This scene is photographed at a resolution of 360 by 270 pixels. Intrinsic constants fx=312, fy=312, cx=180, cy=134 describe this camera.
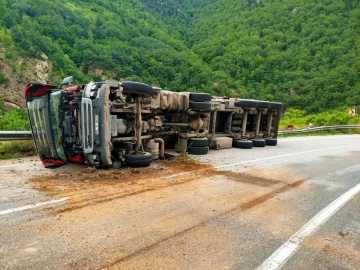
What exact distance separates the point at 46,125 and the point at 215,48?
56.1 metres

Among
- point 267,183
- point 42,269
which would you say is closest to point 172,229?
point 42,269

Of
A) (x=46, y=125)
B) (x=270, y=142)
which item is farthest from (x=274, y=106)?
(x=46, y=125)

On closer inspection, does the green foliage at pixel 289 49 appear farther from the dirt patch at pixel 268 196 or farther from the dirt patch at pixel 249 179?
the dirt patch at pixel 268 196

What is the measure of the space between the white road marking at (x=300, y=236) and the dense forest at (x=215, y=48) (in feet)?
124

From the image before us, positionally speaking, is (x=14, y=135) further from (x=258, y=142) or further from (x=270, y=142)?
(x=270, y=142)

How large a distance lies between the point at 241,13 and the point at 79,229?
74082 millimetres

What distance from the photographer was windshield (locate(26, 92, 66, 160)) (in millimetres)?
5941

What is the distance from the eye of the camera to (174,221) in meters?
3.49

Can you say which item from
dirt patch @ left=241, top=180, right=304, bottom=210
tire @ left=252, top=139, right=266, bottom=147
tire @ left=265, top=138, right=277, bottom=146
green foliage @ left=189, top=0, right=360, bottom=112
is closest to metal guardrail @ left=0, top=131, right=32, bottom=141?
dirt patch @ left=241, top=180, right=304, bottom=210

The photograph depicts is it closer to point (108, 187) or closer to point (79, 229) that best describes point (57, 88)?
point (108, 187)

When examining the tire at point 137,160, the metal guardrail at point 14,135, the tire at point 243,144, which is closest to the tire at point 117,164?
the tire at point 137,160

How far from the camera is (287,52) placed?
178 feet

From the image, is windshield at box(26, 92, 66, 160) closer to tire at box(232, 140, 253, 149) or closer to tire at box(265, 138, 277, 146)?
tire at box(232, 140, 253, 149)

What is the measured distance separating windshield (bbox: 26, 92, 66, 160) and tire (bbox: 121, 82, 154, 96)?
4.15 feet
